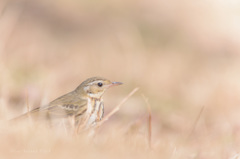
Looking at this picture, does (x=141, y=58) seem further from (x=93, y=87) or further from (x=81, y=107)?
(x=81, y=107)

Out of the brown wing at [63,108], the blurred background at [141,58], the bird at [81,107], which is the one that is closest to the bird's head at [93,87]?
the bird at [81,107]

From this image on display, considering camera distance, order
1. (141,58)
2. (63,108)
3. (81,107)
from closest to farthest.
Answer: (63,108)
(81,107)
(141,58)

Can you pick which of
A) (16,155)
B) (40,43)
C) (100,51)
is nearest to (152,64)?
(100,51)

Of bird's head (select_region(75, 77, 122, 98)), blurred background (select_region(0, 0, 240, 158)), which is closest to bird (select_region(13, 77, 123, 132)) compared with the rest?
bird's head (select_region(75, 77, 122, 98))

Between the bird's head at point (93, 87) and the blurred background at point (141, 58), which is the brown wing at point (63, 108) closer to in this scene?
the bird's head at point (93, 87)

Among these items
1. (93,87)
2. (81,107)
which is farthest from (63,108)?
(93,87)

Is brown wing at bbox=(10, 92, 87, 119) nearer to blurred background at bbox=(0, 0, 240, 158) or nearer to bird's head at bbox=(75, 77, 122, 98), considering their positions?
bird's head at bbox=(75, 77, 122, 98)
